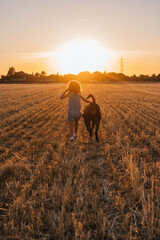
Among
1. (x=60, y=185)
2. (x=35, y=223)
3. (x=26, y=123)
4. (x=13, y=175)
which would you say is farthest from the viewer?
(x=26, y=123)

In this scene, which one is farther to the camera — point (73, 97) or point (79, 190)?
point (73, 97)

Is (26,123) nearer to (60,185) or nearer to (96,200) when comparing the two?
(60,185)

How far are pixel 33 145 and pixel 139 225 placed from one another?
3.56 metres

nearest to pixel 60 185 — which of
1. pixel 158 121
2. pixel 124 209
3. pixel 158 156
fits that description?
pixel 124 209

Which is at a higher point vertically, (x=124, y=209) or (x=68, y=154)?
(x=68, y=154)

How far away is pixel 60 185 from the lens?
2.99 metres

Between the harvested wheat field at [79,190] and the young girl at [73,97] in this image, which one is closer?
the harvested wheat field at [79,190]

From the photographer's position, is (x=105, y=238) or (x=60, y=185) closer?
(x=105, y=238)

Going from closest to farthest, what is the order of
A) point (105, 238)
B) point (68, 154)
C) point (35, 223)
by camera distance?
point (105, 238) → point (35, 223) → point (68, 154)

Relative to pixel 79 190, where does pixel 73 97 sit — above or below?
above

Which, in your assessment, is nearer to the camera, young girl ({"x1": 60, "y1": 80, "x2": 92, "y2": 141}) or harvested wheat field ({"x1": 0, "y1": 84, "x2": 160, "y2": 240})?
harvested wheat field ({"x1": 0, "y1": 84, "x2": 160, "y2": 240})

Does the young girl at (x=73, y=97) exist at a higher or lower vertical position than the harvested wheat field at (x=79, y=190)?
higher

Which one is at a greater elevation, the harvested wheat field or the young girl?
the young girl

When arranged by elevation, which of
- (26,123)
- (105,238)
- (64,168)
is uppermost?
(26,123)
